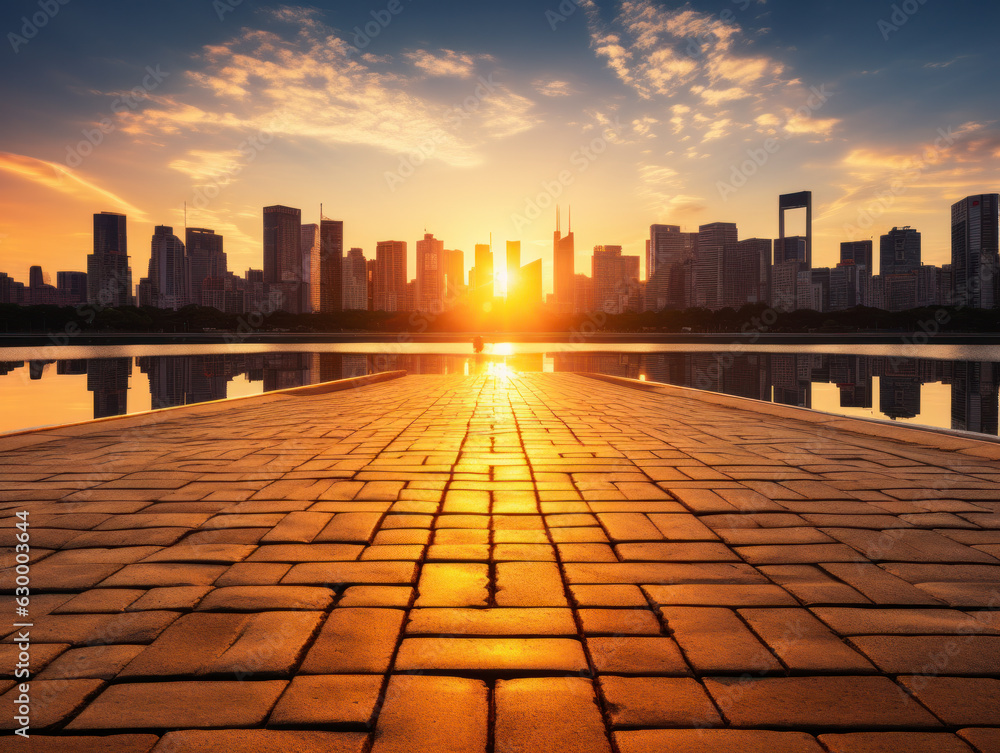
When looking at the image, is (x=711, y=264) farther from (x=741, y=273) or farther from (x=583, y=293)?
(x=583, y=293)

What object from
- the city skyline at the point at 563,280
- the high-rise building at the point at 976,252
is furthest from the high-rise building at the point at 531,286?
the high-rise building at the point at 976,252

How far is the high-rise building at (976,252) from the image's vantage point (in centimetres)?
8993

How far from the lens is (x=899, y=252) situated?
13750 cm

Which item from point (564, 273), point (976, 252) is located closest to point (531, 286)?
point (564, 273)

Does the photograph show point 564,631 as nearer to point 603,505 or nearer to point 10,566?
point 603,505

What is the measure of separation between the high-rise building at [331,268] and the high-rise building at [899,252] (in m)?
126

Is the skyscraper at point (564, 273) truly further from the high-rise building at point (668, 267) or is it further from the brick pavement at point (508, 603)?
the brick pavement at point (508, 603)

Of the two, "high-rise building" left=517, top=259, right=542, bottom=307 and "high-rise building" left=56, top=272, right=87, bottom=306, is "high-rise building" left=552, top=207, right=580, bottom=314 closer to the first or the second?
"high-rise building" left=517, top=259, right=542, bottom=307

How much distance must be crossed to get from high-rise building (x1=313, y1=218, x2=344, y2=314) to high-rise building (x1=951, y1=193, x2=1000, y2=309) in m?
107

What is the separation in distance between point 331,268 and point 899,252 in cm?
13657

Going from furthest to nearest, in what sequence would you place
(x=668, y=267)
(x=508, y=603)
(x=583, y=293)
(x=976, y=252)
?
(x=583, y=293)
(x=668, y=267)
(x=976, y=252)
(x=508, y=603)

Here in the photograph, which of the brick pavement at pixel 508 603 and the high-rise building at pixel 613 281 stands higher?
the high-rise building at pixel 613 281

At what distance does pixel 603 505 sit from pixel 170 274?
120m

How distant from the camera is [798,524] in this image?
274 centimetres
